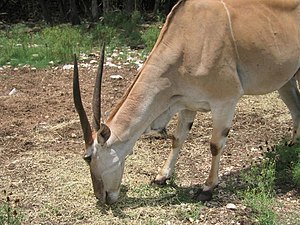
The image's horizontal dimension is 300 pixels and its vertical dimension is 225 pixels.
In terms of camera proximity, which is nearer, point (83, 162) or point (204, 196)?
point (204, 196)

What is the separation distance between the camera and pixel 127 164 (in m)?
5.68

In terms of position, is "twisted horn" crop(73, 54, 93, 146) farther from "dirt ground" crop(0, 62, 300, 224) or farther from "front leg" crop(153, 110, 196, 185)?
"front leg" crop(153, 110, 196, 185)

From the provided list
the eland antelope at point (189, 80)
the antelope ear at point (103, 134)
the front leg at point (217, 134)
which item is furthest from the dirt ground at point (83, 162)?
the antelope ear at point (103, 134)

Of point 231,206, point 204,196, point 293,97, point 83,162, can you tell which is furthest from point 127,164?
point 293,97

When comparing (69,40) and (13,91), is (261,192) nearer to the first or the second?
(13,91)

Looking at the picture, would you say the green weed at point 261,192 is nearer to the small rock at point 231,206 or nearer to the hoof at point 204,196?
the small rock at point 231,206

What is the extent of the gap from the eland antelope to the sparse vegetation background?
0.87 feet

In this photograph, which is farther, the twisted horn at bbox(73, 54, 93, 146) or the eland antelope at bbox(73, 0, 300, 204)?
the eland antelope at bbox(73, 0, 300, 204)

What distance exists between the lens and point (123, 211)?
15.7 feet

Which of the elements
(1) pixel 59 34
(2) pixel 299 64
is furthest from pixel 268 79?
(1) pixel 59 34

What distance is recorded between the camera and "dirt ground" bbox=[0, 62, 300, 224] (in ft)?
15.5

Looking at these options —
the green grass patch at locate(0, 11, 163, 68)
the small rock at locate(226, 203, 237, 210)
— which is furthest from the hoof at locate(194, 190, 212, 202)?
the green grass patch at locate(0, 11, 163, 68)

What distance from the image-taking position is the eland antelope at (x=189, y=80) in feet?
15.2

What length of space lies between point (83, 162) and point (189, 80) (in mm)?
1603
